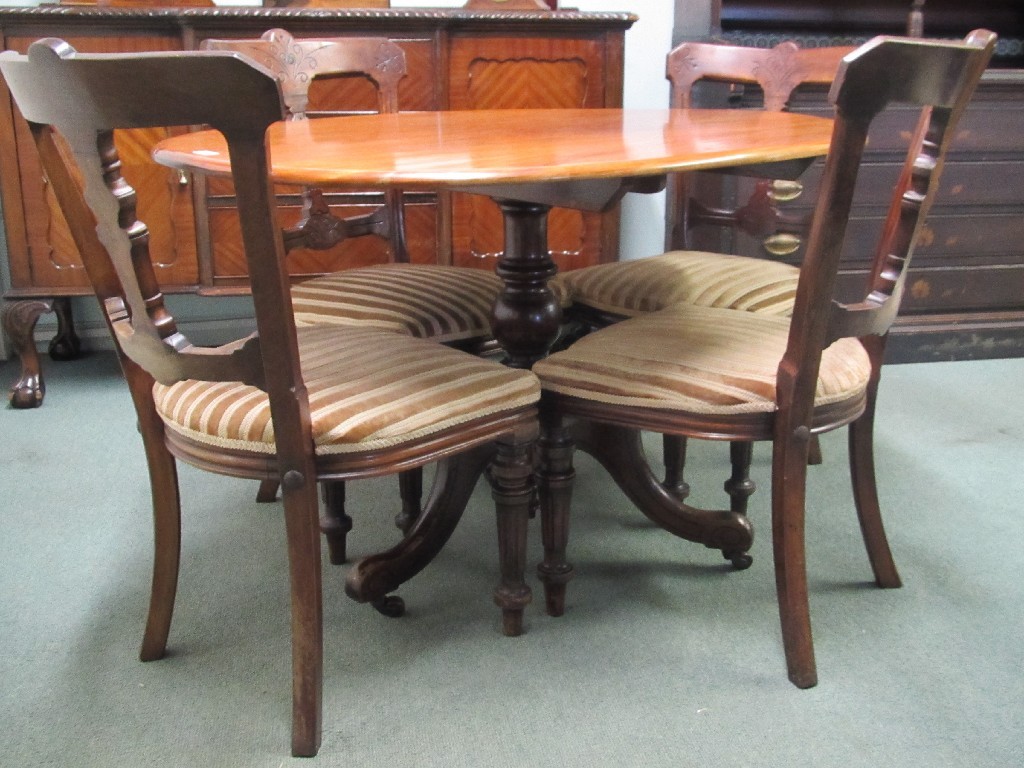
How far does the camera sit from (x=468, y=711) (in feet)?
4.57

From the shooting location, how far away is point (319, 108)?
105 inches

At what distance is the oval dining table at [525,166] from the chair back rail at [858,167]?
0.39 ft

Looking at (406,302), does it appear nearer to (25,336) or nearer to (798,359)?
(798,359)

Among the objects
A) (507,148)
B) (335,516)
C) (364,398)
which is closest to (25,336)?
(335,516)

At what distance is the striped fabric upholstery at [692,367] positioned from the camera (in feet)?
4.47

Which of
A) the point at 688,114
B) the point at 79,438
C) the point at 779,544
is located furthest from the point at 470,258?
the point at 779,544

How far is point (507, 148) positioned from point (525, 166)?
0.63 feet

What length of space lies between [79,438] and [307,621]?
1.52 metres

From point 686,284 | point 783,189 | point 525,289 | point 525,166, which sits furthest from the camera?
point 783,189

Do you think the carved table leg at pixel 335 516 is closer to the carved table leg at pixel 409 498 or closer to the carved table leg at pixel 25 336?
the carved table leg at pixel 409 498

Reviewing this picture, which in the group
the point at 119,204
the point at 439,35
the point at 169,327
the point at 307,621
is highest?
the point at 439,35

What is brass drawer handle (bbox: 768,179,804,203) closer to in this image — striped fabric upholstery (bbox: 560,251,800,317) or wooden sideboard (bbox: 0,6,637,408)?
striped fabric upholstery (bbox: 560,251,800,317)

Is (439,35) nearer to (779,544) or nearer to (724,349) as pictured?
(724,349)

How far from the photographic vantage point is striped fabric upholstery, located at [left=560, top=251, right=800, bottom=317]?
1834 millimetres
